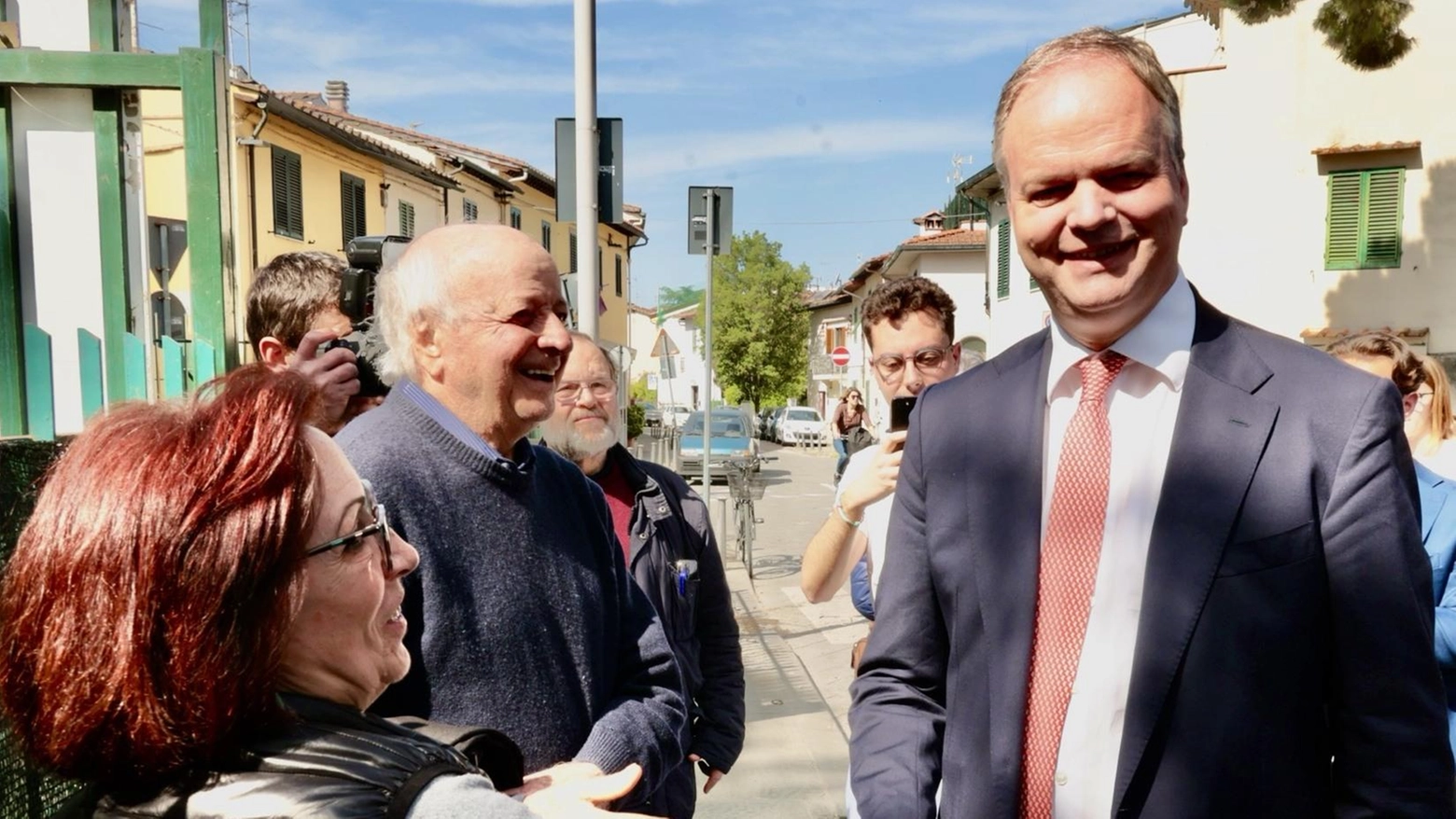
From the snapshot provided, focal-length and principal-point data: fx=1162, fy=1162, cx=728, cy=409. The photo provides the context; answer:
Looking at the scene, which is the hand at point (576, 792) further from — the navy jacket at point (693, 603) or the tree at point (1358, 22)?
the tree at point (1358, 22)

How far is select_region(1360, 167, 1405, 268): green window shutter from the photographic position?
60.4 feet

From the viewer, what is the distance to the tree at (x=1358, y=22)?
12.1m

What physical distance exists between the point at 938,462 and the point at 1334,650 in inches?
25.0

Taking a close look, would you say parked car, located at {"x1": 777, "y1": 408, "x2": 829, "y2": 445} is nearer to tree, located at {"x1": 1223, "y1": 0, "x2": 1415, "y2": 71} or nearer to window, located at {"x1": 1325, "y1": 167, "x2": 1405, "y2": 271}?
window, located at {"x1": 1325, "y1": 167, "x2": 1405, "y2": 271}

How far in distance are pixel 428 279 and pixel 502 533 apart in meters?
0.57

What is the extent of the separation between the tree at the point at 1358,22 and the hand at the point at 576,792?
12.6m

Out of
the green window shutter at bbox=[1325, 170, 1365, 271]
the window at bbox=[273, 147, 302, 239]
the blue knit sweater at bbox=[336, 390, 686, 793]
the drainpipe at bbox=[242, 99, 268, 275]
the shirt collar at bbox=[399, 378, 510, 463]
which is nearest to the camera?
the blue knit sweater at bbox=[336, 390, 686, 793]

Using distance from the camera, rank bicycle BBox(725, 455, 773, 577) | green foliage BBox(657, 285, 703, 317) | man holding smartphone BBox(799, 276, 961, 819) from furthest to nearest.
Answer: green foliage BBox(657, 285, 703, 317) → bicycle BBox(725, 455, 773, 577) → man holding smartphone BBox(799, 276, 961, 819)

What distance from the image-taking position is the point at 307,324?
3.36 metres

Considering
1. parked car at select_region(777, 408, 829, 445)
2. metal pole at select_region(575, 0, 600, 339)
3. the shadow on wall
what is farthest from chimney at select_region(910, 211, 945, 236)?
metal pole at select_region(575, 0, 600, 339)

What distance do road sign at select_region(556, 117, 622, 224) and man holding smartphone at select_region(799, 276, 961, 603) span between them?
3152mm

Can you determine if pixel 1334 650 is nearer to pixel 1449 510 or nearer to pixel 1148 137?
pixel 1148 137

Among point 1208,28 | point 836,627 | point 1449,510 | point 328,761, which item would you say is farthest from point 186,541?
point 1208,28

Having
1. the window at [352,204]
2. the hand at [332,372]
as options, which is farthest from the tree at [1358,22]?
the window at [352,204]
